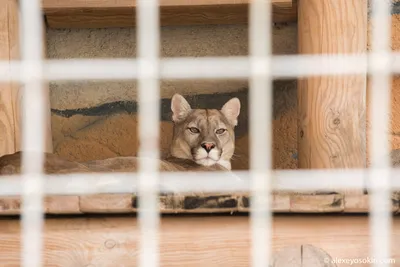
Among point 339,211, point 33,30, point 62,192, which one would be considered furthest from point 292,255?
point 33,30

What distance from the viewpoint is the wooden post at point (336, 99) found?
256 centimetres

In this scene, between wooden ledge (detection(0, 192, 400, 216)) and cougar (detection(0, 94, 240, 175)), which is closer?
wooden ledge (detection(0, 192, 400, 216))

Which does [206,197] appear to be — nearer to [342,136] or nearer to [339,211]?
[339,211]

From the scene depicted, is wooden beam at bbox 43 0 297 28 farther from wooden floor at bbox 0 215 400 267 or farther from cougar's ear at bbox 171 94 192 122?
wooden floor at bbox 0 215 400 267

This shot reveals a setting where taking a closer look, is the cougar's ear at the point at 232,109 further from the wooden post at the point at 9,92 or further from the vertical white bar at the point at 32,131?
the wooden post at the point at 9,92

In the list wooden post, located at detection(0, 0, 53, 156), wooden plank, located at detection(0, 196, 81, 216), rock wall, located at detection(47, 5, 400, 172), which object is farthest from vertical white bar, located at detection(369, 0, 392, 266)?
wooden post, located at detection(0, 0, 53, 156)

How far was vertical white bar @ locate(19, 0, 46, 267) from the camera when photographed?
1973 millimetres

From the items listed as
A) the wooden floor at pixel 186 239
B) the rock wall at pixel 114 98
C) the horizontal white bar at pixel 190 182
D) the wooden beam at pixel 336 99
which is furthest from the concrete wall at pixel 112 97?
the wooden floor at pixel 186 239

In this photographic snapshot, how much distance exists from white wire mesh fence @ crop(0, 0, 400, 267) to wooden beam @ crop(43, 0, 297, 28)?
0.33 feet

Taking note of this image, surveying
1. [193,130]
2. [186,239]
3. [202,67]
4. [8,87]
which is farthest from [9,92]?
[186,239]

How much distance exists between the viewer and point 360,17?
2.61 meters

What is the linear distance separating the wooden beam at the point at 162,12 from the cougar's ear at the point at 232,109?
0.99 feet

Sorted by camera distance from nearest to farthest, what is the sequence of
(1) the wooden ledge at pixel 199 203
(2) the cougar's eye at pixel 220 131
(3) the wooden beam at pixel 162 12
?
(1) the wooden ledge at pixel 199 203
(3) the wooden beam at pixel 162 12
(2) the cougar's eye at pixel 220 131

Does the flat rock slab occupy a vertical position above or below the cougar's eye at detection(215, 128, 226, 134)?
below
